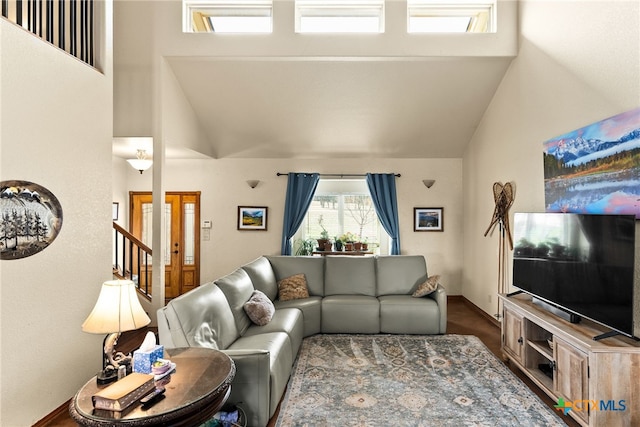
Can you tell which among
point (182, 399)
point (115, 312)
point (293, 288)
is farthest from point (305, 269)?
point (182, 399)

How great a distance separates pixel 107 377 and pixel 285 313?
2.17 metres

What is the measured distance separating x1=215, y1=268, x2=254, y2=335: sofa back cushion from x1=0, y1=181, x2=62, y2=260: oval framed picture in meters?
1.37

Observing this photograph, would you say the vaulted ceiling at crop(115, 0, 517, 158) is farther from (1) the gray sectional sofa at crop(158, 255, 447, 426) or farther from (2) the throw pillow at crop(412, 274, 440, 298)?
(2) the throw pillow at crop(412, 274, 440, 298)

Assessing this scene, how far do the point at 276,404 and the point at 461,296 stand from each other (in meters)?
4.50

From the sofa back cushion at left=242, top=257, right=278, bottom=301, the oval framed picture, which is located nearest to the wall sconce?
→ the sofa back cushion at left=242, top=257, right=278, bottom=301

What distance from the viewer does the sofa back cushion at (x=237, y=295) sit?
334 centimetres

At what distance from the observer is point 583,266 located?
2664 millimetres

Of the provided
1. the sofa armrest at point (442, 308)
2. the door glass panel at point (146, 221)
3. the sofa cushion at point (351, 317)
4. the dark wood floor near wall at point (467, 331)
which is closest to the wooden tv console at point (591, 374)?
the dark wood floor near wall at point (467, 331)

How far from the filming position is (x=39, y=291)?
103 inches

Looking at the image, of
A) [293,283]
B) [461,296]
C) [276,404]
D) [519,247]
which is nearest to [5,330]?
[276,404]

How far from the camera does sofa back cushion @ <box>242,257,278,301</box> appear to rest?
4.27m

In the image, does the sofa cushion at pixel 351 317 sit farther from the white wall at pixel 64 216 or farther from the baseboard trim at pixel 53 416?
the baseboard trim at pixel 53 416

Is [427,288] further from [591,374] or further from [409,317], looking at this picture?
[591,374]

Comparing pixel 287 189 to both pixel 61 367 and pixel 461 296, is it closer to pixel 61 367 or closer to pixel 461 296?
pixel 461 296
